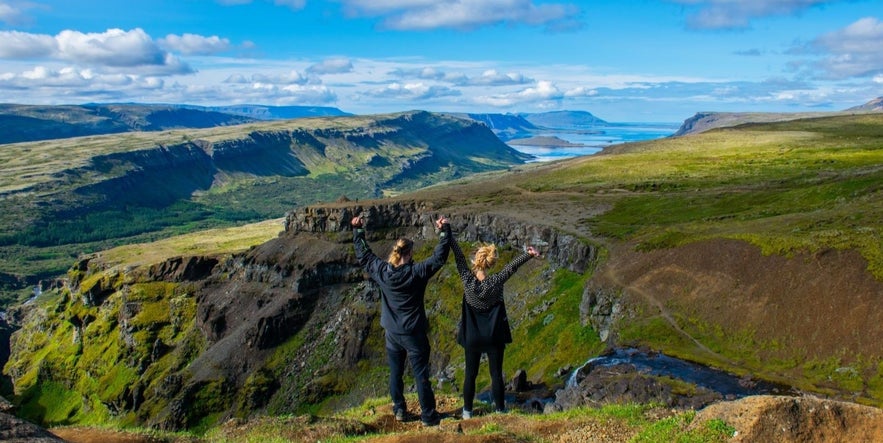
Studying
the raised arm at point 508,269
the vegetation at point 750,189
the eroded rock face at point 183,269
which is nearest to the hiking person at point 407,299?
the raised arm at point 508,269

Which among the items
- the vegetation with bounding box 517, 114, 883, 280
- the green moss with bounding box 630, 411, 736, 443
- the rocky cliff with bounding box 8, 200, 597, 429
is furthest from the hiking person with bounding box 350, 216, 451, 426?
the rocky cliff with bounding box 8, 200, 597, 429

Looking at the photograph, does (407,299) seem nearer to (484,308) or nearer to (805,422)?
(484,308)

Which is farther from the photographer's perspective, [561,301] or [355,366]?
[355,366]

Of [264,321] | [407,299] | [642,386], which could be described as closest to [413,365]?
[407,299]

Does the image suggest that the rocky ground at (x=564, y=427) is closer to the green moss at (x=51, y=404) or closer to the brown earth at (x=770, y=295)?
the brown earth at (x=770, y=295)

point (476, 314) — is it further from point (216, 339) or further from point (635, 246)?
point (216, 339)

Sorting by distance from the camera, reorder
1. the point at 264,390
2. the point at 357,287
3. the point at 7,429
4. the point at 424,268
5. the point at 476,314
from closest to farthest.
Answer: the point at 7,429
the point at 424,268
the point at 476,314
the point at 264,390
the point at 357,287

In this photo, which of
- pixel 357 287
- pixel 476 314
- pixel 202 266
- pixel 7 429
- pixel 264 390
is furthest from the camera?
pixel 202 266

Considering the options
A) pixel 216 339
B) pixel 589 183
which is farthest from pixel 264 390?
pixel 589 183

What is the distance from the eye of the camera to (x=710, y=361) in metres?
43.4

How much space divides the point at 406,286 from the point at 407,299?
1.42 ft

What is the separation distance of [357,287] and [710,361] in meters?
69.9

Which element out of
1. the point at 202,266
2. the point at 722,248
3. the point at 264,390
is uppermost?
the point at 722,248

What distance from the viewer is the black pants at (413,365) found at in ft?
60.7
